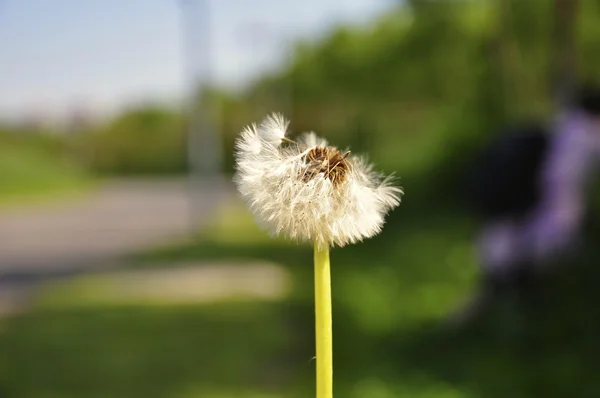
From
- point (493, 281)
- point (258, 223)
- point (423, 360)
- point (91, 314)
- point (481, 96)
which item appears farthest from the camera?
point (91, 314)

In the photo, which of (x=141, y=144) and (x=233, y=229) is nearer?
(x=233, y=229)

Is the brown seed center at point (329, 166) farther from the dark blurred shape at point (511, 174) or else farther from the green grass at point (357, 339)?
the dark blurred shape at point (511, 174)

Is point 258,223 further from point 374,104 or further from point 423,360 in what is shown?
point 374,104

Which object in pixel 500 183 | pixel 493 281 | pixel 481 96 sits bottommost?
pixel 493 281

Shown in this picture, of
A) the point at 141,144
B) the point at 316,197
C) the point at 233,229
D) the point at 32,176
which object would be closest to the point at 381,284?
the point at 316,197

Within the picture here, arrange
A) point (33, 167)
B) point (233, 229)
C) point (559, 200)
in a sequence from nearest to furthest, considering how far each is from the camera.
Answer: point (559, 200) < point (233, 229) < point (33, 167)

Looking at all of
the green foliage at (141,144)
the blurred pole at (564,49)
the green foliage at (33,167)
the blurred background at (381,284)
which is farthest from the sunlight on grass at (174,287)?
the green foliage at (141,144)

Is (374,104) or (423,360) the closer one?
(423,360)

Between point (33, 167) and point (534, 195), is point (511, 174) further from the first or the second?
point (33, 167)

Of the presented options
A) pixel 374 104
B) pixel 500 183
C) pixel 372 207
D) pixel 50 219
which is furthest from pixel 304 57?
pixel 372 207
